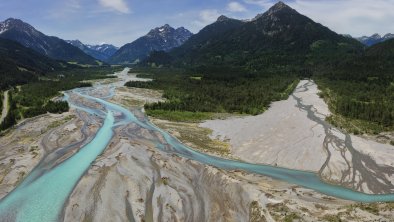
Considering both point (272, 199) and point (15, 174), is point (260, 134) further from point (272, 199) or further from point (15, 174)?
point (15, 174)

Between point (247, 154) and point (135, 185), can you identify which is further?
point (247, 154)

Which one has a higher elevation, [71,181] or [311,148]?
[311,148]

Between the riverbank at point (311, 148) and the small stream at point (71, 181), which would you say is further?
the riverbank at point (311, 148)

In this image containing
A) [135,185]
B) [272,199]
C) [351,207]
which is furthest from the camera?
[135,185]

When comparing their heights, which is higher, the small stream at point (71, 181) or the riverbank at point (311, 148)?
the riverbank at point (311, 148)

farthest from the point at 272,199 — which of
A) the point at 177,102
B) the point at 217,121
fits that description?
the point at 177,102

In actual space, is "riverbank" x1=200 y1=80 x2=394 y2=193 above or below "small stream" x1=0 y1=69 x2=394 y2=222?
above

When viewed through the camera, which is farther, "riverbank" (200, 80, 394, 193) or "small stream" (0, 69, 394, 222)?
"riverbank" (200, 80, 394, 193)

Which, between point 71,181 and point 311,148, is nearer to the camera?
point 71,181
